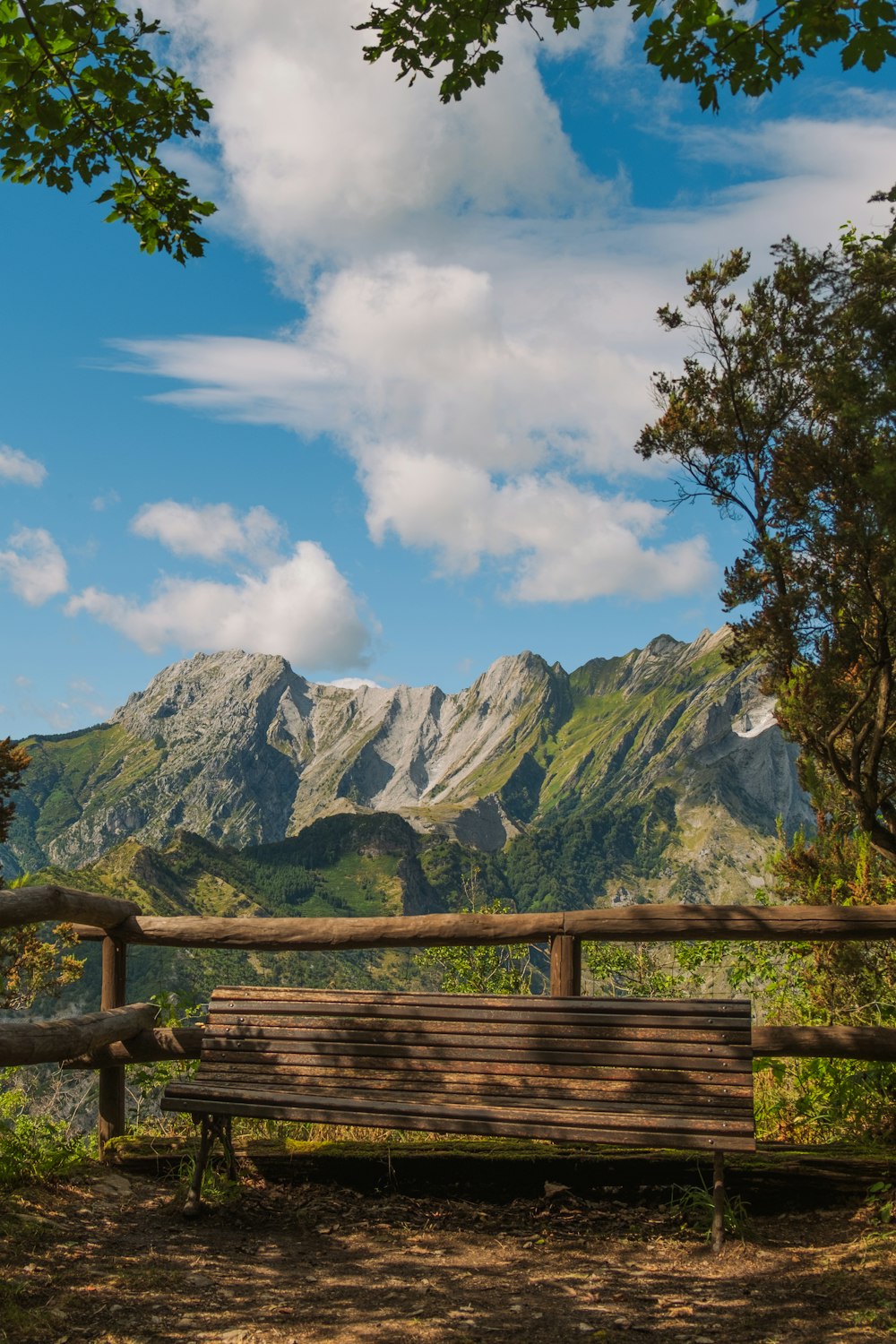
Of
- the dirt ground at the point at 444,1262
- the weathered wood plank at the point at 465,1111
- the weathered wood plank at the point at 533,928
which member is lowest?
the dirt ground at the point at 444,1262

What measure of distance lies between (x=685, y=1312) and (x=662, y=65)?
18.2 ft

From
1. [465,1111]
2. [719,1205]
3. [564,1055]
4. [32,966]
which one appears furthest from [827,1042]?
[32,966]

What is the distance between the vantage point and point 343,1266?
486 cm

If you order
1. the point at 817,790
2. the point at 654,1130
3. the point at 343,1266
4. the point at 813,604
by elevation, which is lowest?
the point at 343,1266

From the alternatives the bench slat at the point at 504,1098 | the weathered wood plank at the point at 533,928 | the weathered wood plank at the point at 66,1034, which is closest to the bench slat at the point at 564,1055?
the bench slat at the point at 504,1098

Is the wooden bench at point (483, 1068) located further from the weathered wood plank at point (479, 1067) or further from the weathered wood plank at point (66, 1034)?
the weathered wood plank at point (66, 1034)

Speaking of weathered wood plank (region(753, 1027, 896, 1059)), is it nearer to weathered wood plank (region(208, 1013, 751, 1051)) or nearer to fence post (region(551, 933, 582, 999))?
weathered wood plank (region(208, 1013, 751, 1051))

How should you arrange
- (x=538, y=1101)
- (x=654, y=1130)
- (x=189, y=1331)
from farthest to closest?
1. (x=538, y=1101)
2. (x=654, y=1130)
3. (x=189, y=1331)

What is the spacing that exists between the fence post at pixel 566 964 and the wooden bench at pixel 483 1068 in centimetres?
58

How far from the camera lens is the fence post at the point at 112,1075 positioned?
6613 millimetres

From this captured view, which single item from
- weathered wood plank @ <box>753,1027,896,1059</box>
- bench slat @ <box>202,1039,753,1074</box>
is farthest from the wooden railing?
bench slat @ <box>202,1039,753,1074</box>

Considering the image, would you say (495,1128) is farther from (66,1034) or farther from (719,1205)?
(66,1034)

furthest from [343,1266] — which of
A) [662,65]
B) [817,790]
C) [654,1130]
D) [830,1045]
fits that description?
[817,790]

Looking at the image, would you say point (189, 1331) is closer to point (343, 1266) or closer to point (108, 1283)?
point (108, 1283)
